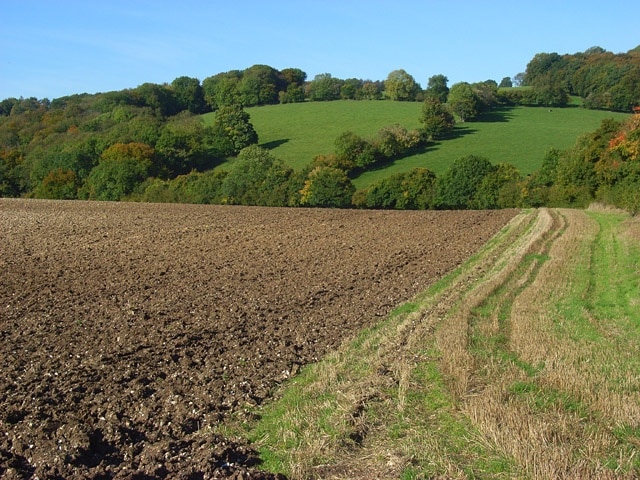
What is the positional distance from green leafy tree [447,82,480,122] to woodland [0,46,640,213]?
22cm

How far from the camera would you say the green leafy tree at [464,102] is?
98.6 m

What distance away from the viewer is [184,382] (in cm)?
936

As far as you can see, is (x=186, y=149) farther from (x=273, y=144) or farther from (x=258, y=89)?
(x=258, y=89)

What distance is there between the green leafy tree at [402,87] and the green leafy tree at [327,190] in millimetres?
59219

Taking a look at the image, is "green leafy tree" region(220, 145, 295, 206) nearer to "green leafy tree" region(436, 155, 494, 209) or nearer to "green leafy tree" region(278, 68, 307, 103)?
"green leafy tree" region(436, 155, 494, 209)

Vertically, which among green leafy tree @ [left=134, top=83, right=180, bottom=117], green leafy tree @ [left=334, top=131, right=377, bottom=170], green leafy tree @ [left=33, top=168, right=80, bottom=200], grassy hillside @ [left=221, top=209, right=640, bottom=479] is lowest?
green leafy tree @ [left=33, top=168, right=80, bottom=200]

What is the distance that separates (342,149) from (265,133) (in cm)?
2430

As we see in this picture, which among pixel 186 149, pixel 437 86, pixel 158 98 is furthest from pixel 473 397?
pixel 158 98

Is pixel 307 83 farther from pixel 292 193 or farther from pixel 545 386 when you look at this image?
pixel 545 386

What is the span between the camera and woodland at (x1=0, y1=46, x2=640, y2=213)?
191 feet

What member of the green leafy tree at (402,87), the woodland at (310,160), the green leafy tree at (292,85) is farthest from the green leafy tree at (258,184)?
the green leafy tree at (402,87)

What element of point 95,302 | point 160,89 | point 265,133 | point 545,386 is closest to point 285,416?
point 545,386

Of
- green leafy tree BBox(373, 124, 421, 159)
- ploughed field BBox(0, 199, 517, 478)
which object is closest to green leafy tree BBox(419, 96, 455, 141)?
green leafy tree BBox(373, 124, 421, 159)

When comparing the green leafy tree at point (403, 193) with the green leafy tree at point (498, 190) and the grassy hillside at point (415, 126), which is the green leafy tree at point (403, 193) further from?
the grassy hillside at point (415, 126)
